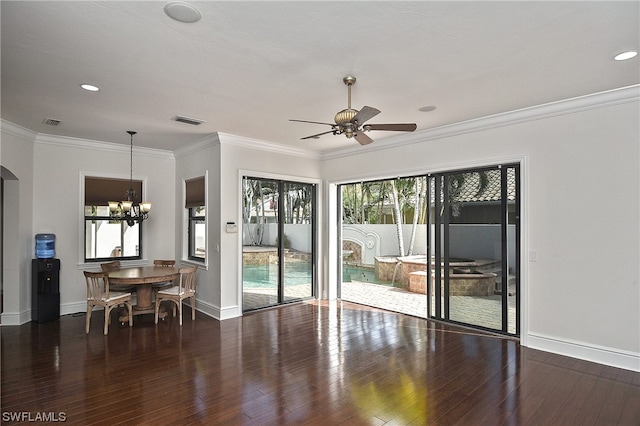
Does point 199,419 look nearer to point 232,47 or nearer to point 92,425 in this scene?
point 92,425

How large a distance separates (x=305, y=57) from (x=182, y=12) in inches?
40.4

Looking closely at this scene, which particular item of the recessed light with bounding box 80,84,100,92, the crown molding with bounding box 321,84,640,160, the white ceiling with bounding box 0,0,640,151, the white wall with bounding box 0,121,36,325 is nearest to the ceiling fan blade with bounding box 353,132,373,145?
the white ceiling with bounding box 0,0,640,151

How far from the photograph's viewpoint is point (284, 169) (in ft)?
21.3

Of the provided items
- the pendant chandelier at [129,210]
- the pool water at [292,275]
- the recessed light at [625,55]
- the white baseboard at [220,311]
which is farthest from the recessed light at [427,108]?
the pendant chandelier at [129,210]

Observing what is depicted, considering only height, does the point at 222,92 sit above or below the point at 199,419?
above

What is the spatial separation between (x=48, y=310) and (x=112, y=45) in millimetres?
4546

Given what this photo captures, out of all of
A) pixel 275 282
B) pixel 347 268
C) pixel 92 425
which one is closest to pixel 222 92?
pixel 92 425

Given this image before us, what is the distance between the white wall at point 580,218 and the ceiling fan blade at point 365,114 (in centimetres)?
245

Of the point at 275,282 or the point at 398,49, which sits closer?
the point at 398,49

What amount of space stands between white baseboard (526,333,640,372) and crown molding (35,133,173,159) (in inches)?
263

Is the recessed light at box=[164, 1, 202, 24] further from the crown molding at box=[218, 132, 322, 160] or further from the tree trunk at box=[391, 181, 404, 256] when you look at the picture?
the tree trunk at box=[391, 181, 404, 256]

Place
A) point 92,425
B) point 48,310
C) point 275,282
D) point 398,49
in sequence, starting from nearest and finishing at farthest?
point 92,425 → point 398,49 → point 48,310 → point 275,282

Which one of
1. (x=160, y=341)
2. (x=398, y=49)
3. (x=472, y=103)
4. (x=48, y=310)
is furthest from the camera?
(x=48, y=310)

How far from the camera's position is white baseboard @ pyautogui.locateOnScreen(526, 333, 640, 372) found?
3.70 meters
